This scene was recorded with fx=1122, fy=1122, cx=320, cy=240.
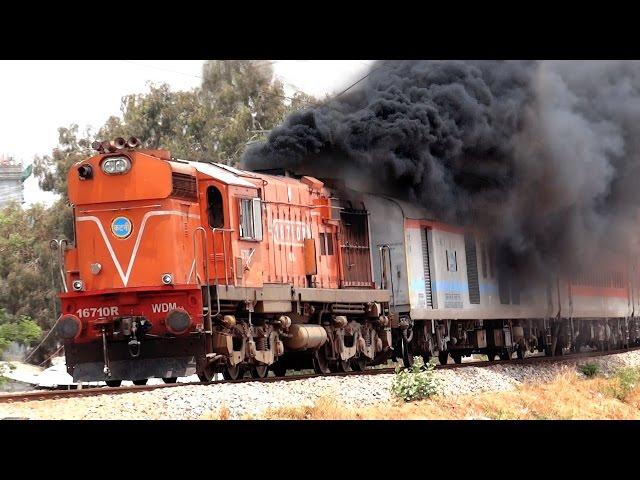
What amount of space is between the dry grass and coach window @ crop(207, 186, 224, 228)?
4148 millimetres

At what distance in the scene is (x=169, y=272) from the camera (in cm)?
1752

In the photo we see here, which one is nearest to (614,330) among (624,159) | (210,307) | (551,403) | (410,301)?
(624,159)

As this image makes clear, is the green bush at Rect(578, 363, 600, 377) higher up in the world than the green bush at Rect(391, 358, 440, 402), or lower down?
lower down

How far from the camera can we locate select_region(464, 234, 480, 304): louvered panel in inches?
1055

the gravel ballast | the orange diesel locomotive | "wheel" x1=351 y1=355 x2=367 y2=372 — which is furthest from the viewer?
"wheel" x1=351 y1=355 x2=367 y2=372

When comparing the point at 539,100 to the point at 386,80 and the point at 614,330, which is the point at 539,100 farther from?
the point at 614,330

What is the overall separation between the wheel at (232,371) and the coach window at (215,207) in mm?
2379

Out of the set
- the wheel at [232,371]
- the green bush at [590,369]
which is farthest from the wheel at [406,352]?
the green bush at [590,369]

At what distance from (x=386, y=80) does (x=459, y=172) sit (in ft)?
9.16

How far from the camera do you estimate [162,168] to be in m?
17.6

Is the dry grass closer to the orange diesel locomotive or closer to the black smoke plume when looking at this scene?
the orange diesel locomotive

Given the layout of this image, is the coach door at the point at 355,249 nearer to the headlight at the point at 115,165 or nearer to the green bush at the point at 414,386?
the green bush at the point at 414,386

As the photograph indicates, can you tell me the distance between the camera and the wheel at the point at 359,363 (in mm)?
22969

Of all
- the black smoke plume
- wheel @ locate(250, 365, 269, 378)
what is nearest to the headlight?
wheel @ locate(250, 365, 269, 378)
